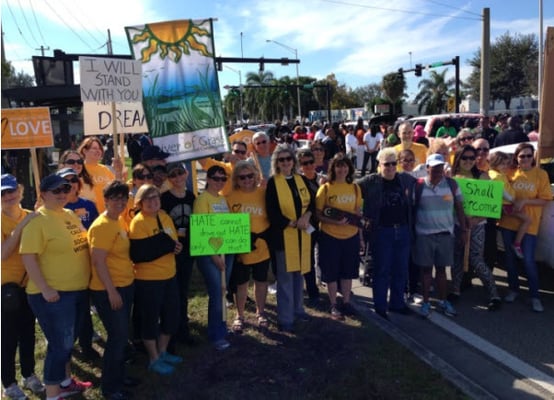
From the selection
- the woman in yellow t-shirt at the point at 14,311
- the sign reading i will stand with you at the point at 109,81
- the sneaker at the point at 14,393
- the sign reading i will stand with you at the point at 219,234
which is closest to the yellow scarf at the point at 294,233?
the sign reading i will stand with you at the point at 219,234

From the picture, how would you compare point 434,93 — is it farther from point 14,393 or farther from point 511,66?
point 14,393

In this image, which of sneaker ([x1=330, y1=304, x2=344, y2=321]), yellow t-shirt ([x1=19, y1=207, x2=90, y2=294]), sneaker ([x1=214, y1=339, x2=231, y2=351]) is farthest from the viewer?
sneaker ([x1=330, y1=304, x2=344, y2=321])

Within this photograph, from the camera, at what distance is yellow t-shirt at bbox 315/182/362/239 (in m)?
4.92

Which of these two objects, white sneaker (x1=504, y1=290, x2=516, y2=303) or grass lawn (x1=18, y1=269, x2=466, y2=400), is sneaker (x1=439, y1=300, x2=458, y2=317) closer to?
white sneaker (x1=504, y1=290, x2=516, y2=303)

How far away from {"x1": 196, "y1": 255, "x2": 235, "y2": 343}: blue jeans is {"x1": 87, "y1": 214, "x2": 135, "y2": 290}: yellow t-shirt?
0.85 m

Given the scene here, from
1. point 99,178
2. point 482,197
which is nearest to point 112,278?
point 99,178

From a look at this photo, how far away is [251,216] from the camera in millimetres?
4625

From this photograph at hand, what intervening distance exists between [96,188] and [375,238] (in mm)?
3009

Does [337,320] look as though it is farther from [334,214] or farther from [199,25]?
[199,25]

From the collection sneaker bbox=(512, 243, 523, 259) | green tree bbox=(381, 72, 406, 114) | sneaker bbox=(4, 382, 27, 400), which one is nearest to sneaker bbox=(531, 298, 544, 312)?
sneaker bbox=(512, 243, 523, 259)

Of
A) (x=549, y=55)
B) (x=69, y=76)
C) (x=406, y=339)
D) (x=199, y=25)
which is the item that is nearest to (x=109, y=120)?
(x=199, y=25)

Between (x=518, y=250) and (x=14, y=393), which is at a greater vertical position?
(x=518, y=250)

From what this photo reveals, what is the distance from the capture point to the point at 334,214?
4.88m

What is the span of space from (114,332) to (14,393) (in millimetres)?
1009
